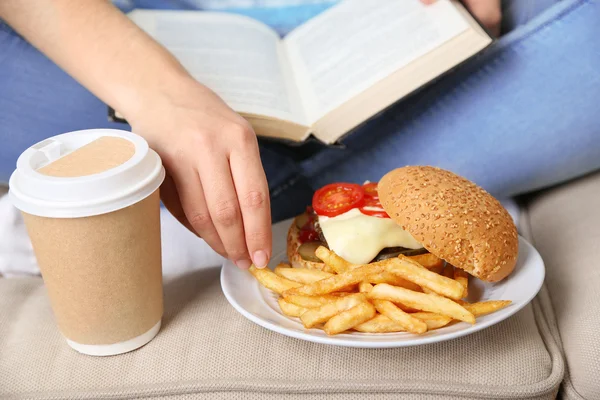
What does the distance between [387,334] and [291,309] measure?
0.60 ft

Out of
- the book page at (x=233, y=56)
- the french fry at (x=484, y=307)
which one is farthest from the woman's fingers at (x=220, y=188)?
the french fry at (x=484, y=307)

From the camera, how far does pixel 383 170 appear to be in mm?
1888

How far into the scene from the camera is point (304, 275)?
1286 mm

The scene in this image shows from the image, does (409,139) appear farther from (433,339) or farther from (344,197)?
(433,339)

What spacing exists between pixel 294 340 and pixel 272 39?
41.3 inches

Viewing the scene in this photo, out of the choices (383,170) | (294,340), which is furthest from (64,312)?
(383,170)

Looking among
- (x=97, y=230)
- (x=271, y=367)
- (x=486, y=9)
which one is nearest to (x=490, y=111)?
(x=486, y=9)

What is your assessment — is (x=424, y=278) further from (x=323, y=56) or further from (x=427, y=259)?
(x=323, y=56)

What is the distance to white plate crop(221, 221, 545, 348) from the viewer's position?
1110 millimetres

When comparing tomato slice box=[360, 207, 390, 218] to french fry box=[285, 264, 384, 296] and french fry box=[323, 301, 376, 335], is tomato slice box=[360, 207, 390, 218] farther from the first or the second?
french fry box=[323, 301, 376, 335]

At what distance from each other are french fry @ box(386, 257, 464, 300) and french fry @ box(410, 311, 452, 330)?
4 centimetres

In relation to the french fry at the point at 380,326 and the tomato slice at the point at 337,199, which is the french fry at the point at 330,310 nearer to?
the french fry at the point at 380,326

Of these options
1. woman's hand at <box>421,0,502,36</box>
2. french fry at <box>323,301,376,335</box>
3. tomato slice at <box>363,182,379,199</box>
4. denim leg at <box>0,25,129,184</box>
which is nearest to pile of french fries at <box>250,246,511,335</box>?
french fry at <box>323,301,376,335</box>

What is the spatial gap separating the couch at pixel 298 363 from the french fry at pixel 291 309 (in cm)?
7
